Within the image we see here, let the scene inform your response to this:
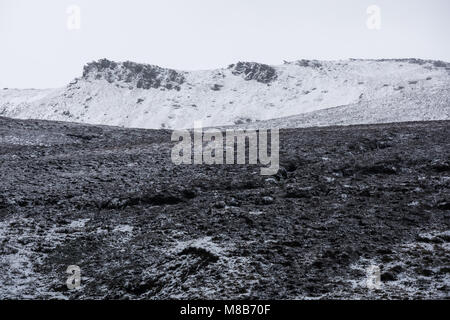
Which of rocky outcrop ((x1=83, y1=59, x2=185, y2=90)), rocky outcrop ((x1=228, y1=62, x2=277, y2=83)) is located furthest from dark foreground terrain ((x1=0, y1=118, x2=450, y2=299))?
rocky outcrop ((x1=228, y1=62, x2=277, y2=83))

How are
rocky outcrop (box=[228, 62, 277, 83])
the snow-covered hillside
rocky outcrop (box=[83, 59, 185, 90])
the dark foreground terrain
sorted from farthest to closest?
rocky outcrop (box=[228, 62, 277, 83])
rocky outcrop (box=[83, 59, 185, 90])
the snow-covered hillside
the dark foreground terrain

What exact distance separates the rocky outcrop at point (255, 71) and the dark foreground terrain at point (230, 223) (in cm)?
6614

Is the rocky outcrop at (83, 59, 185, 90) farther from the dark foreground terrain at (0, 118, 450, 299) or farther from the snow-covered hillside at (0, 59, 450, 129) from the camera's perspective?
the dark foreground terrain at (0, 118, 450, 299)

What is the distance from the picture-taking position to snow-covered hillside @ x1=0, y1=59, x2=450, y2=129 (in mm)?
64312

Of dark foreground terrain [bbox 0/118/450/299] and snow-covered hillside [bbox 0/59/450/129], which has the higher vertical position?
snow-covered hillside [bbox 0/59/450/129]

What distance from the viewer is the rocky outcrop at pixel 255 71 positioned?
83450 millimetres

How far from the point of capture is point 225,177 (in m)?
15.6

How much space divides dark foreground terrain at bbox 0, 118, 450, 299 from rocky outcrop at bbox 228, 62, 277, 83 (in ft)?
217

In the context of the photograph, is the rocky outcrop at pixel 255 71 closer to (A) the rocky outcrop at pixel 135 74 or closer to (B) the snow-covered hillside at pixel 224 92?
(B) the snow-covered hillside at pixel 224 92

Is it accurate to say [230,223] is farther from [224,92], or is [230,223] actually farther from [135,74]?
[135,74]

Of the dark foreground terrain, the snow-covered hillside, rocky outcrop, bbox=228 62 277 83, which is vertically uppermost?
rocky outcrop, bbox=228 62 277 83

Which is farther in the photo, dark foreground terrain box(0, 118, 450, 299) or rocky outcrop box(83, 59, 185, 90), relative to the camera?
rocky outcrop box(83, 59, 185, 90)

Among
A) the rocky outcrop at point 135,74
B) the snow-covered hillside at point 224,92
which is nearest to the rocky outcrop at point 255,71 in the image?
the snow-covered hillside at point 224,92
